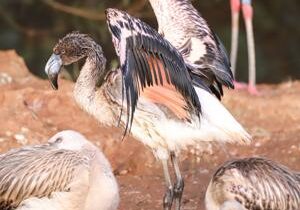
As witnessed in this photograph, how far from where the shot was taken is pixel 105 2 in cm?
1257

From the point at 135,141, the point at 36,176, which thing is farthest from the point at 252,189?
the point at 135,141

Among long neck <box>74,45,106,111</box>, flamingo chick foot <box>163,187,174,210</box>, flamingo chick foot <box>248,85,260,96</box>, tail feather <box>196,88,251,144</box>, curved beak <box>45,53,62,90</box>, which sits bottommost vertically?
flamingo chick foot <box>248,85,260,96</box>

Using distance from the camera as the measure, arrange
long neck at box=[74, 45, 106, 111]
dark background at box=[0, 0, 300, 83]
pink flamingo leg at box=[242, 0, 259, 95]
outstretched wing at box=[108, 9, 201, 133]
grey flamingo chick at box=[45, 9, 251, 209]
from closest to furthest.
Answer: outstretched wing at box=[108, 9, 201, 133] → grey flamingo chick at box=[45, 9, 251, 209] → long neck at box=[74, 45, 106, 111] → pink flamingo leg at box=[242, 0, 259, 95] → dark background at box=[0, 0, 300, 83]

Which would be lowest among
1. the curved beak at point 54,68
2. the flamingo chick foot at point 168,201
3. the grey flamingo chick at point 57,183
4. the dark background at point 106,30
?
the dark background at point 106,30

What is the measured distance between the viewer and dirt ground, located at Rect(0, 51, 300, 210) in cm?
662

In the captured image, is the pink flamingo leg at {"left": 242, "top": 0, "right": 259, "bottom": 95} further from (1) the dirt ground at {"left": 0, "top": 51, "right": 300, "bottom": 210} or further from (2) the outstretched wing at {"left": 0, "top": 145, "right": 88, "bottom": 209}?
(2) the outstretched wing at {"left": 0, "top": 145, "right": 88, "bottom": 209}

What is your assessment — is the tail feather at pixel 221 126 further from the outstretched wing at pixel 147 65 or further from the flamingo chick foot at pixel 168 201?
the flamingo chick foot at pixel 168 201

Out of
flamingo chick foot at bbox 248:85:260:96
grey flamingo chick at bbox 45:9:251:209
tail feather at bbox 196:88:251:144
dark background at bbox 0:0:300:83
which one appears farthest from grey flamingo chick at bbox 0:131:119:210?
dark background at bbox 0:0:300:83

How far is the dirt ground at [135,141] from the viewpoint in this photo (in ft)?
21.7

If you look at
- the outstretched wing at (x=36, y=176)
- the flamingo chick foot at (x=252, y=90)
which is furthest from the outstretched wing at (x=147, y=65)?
the flamingo chick foot at (x=252, y=90)

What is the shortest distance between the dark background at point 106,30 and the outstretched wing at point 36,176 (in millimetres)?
5548

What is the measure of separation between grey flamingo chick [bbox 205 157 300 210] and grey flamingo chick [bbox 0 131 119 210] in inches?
20.1

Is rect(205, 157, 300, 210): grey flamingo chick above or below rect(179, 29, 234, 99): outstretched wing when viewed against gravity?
below

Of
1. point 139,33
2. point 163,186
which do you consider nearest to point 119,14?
point 139,33
